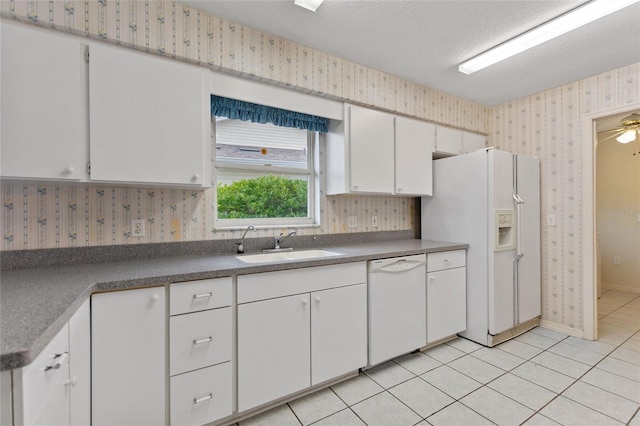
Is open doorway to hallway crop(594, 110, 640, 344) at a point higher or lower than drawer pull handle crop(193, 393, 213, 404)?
higher

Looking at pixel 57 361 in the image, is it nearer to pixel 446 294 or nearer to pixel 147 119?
pixel 147 119

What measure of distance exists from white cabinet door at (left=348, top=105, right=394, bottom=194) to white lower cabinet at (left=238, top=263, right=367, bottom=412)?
808mm

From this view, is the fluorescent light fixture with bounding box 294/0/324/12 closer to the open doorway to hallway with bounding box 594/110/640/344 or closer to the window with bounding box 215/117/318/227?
the window with bounding box 215/117/318/227

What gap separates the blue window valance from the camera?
82.7 inches

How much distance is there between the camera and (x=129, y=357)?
4.53 feet

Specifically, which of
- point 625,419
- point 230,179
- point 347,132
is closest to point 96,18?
point 230,179

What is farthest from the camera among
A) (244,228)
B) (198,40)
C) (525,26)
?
(244,228)

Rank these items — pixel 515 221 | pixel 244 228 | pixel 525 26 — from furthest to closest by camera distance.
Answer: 1. pixel 515 221
2. pixel 244 228
3. pixel 525 26

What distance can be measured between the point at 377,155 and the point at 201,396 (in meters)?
2.16

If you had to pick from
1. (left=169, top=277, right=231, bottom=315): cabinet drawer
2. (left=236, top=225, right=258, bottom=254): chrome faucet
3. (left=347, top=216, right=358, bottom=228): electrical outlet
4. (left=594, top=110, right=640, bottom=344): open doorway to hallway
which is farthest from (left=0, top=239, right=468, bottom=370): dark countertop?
(left=594, top=110, right=640, bottom=344): open doorway to hallway

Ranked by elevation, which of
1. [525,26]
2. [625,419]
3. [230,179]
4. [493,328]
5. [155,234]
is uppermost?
[525,26]

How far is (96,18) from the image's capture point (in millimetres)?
1621

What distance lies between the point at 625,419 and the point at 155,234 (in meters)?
3.05

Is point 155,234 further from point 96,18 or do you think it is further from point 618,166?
point 618,166
